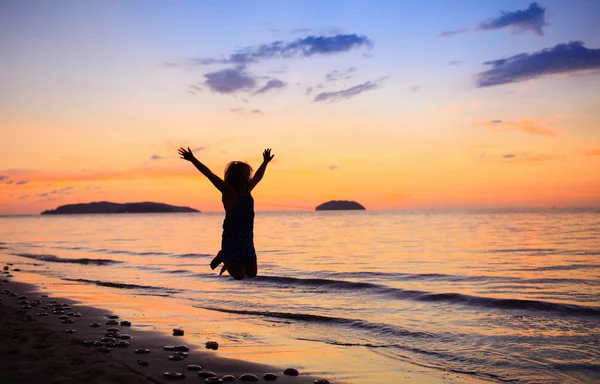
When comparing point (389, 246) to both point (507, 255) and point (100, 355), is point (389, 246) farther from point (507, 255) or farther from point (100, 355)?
point (100, 355)

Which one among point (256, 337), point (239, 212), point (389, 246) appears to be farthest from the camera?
point (389, 246)

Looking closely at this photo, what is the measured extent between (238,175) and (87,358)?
4.35m

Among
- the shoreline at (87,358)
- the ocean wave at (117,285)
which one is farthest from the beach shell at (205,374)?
the ocean wave at (117,285)

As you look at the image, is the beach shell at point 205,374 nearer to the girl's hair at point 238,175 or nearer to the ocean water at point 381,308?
the ocean water at point 381,308

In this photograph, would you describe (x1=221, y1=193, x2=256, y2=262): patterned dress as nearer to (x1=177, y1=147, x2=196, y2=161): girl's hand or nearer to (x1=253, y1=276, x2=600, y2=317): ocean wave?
(x1=177, y1=147, x2=196, y2=161): girl's hand

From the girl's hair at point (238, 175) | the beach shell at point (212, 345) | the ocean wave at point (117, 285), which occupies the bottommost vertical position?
the ocean wave at point (117, 285)

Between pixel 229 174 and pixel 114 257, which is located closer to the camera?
pixel 229 174

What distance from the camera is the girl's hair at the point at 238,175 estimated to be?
7.57 m

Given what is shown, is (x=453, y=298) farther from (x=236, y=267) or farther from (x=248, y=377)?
(x=236, y=267)

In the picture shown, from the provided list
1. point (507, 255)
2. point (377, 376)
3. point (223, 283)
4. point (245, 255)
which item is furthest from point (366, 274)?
point (245, 255)

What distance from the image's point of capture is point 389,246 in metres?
44.7

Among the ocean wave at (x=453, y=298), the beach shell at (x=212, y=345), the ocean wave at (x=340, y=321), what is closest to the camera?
the beach shell at (x=212, y=345)

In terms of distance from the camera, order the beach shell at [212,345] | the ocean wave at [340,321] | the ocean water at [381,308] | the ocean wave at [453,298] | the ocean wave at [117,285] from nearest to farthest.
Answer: the ocean water at [381,308], the beach shell at [212,345], the ocean wave at [340,321], the ocean wave at [453,298], the ocean wave at [117,285]

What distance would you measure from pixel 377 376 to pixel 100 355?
16.3 feet
